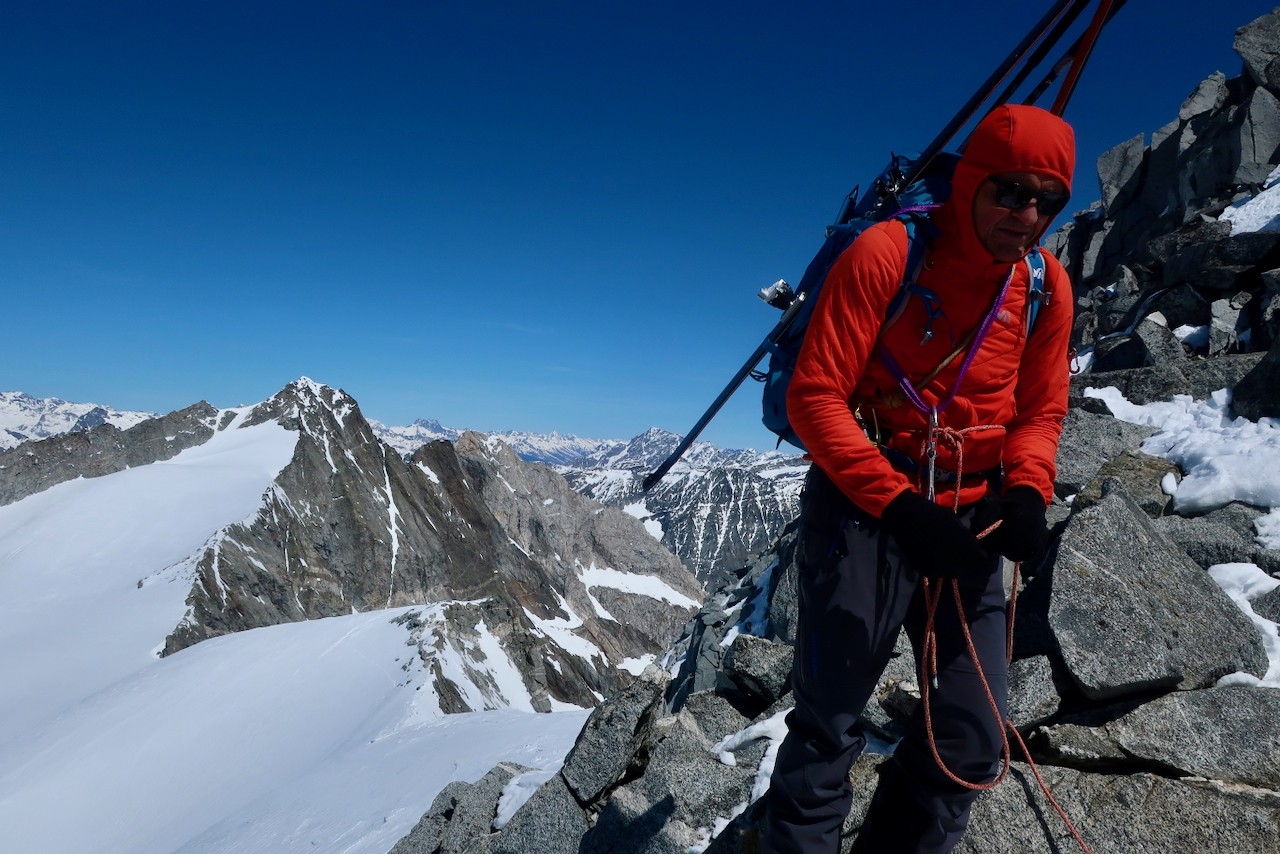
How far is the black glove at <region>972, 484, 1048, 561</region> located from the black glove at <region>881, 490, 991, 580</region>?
0.30 metres

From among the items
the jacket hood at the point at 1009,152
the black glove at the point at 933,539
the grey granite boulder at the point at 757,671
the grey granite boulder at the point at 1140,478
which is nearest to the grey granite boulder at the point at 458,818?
the grey granite boulder at the point at 757,671

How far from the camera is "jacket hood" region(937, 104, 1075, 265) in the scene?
3203 millimetres

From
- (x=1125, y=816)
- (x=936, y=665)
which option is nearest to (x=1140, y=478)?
(x=1125, y=816)

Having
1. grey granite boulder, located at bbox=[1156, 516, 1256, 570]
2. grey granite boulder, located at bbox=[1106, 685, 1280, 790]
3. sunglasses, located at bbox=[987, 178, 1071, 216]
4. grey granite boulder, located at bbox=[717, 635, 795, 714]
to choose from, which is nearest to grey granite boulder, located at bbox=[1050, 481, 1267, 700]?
grey granite boulder, located at bbox=[1106, 685, 1280, 790]

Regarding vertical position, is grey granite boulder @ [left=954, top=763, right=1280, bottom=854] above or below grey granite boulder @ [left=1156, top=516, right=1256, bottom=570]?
below

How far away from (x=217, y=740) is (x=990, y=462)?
4023cm

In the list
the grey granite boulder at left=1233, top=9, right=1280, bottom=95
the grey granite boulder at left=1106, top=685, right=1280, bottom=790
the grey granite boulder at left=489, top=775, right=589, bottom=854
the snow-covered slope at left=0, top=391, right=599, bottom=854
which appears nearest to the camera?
the grey granite boulder at left=1106, top=685, right=1280, bottom=790

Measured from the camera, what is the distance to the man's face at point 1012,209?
328 centimetres

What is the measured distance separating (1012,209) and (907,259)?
0.54 m

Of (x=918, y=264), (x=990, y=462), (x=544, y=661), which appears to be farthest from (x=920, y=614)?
(x=544, y=661)

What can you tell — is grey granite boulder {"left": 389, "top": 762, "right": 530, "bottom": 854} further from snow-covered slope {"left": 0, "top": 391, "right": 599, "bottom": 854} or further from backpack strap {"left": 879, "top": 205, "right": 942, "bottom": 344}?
backpack strap {"left": 879, "top": 205, "right": 942, "bottom": 344}

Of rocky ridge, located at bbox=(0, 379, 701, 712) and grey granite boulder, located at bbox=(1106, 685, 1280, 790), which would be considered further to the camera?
rocky ridge, located at bbox=(0, 379, 701, 712)

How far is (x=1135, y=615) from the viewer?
219 inches

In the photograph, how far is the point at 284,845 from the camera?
17.8 meters
